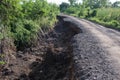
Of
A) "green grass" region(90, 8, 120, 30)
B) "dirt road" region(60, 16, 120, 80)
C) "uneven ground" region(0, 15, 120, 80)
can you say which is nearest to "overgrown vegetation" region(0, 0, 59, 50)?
"uneven ground" region(0, 15, 120, 80)

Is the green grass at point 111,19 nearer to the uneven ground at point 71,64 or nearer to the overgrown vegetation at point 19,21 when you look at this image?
the overgrown vegetation at point 19,21

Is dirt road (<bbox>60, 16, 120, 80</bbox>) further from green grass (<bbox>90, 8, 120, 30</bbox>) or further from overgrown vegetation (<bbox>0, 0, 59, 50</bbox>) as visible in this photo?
green grass (<bbox>90, 8, 120, 30</bbox>)

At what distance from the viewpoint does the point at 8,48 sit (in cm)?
1367

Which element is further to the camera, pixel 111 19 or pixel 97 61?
pixel 111 19

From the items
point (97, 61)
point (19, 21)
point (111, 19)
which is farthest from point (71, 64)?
point (111, 19)

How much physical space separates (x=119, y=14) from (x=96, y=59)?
2760 cm

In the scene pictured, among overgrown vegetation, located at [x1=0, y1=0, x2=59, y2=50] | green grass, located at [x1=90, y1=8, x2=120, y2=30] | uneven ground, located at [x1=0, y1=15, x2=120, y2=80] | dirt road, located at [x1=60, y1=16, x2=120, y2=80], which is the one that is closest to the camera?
dirt road, located at [x1=60, y1=16, x2=120, y2=80]

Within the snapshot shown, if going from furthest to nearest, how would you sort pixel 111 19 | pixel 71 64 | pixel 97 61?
pixel 111 19 → pixel 71 64 → pixel 97 61

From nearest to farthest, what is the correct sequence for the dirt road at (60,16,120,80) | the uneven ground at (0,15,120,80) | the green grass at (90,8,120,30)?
the dirt road at (60,16,120,80) → the uneven ground at (0,15,120,80) → the green grass at (90,8,120,30)

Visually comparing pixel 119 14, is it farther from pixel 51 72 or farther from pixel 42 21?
pixel 51 72

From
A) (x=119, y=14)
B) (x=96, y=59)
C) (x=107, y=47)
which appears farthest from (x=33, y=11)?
(x=119, y=14)

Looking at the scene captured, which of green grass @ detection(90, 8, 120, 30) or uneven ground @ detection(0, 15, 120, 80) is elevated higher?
uneven ground @ detection(0, 15, 120, 80)

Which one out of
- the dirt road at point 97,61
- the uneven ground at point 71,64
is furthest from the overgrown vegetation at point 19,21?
the dirt road at point 97,61

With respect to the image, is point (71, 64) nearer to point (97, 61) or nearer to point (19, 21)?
point (97, 61)
